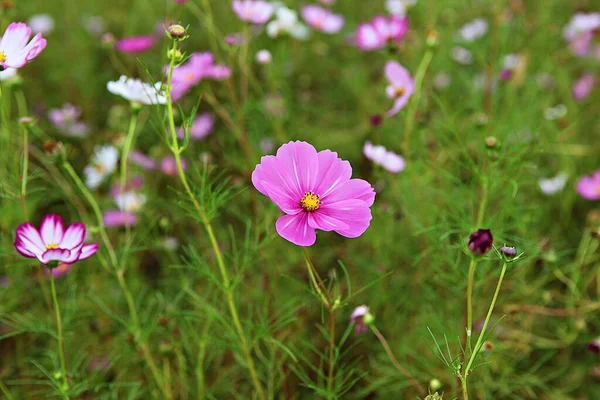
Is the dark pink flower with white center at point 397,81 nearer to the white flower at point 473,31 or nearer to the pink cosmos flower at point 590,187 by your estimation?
the pink cosmos flower at point 590,187

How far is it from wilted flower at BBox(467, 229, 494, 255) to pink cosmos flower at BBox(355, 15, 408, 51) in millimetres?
640

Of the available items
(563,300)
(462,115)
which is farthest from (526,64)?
(563,300)

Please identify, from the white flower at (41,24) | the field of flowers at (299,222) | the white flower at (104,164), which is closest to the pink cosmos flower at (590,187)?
the field of flowers at (299,222)

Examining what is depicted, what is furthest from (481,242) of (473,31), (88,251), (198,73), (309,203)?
(473,31)

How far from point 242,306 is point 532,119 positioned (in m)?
0.91

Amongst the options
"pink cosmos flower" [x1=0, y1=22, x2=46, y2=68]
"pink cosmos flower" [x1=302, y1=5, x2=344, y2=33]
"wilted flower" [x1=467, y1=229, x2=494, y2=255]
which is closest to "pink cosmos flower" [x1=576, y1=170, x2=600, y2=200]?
"wilted flower" [x1=467, y1=229, x2=494, y2=255]

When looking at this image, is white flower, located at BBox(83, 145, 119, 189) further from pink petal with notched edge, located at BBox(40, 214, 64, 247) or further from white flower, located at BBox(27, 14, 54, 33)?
white flower, located at BBox(27, 14, 54, 33)

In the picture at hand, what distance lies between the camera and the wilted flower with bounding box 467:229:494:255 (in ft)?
2.29

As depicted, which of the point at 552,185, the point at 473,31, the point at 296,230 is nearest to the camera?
the point at 296,230

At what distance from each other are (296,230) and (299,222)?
23mm

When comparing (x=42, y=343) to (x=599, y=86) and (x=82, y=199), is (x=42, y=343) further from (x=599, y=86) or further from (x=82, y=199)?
(x=599, y=86)

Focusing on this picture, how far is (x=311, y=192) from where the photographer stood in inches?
29.3

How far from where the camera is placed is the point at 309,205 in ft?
2.40

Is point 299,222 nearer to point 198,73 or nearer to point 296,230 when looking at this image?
point 296,230
